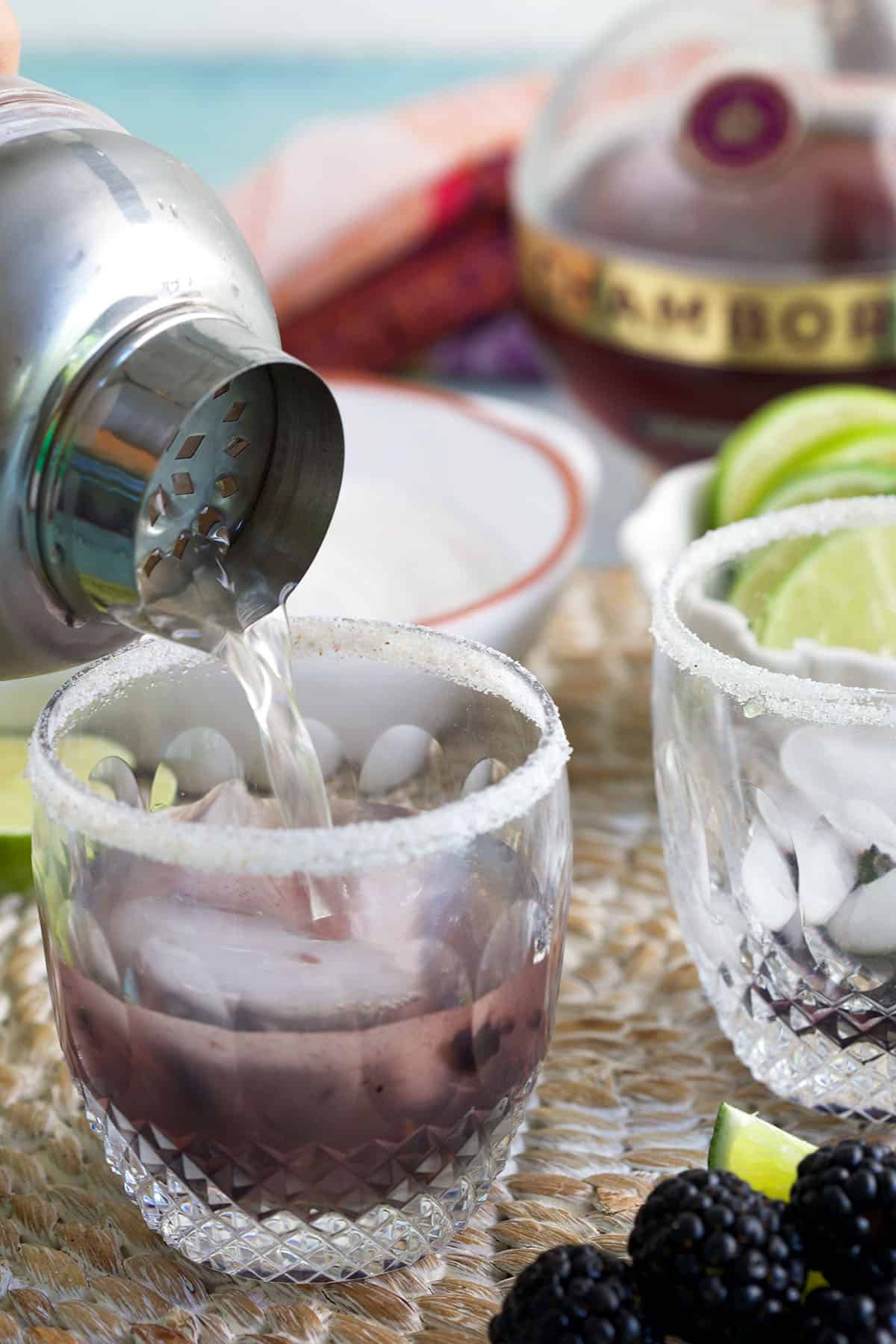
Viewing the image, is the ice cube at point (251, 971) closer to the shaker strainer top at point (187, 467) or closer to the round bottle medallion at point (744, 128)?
the shaker strainer top at point (187, 467)

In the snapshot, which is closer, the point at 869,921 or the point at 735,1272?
the point at 735,1272

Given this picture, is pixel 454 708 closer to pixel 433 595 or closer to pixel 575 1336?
pixel 575 1336

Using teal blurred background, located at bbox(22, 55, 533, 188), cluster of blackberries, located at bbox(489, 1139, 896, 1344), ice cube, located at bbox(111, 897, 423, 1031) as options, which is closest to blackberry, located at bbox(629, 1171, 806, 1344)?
cluster of blackberries, located at bbox(489, 1139, 896, 1344)

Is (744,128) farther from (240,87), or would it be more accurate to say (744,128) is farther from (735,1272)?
(240,87)

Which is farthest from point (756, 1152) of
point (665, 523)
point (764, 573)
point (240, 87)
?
point (240, 87)

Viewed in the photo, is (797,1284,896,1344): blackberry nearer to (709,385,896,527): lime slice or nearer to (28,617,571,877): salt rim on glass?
(28,617,571,877): salt rim on glass

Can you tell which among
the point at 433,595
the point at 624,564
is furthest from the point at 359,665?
the point at 624,564

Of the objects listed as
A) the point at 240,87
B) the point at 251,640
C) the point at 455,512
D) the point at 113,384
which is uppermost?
the point at 113,384
